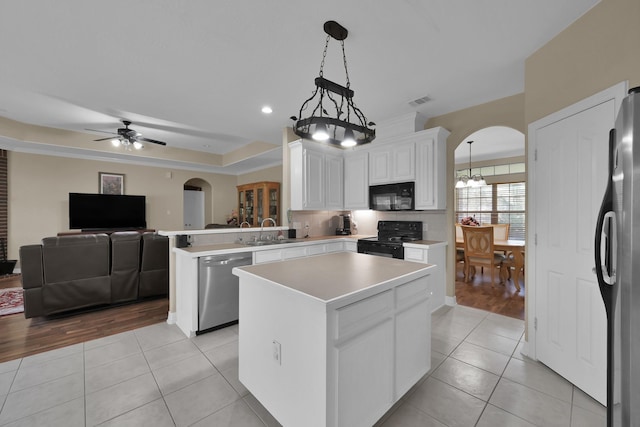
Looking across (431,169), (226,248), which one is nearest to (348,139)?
(226,248)

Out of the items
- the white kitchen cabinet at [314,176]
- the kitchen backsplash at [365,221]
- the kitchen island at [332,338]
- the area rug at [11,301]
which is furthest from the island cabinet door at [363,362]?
the area rug at [11,301]

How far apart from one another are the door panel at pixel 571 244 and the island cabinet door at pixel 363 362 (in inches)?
56.2

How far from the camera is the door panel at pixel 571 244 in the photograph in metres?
1.75

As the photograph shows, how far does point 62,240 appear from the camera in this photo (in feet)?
10.4

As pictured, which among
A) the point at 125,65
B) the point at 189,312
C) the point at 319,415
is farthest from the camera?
the point at 189,312

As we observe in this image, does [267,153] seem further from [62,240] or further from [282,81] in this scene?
[62,240]

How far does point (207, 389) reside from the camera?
192 centimetres

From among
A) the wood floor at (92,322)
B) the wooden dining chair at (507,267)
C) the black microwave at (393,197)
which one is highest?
the black microwave at (393,197)

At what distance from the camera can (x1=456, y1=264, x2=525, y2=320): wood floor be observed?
3.44 metres

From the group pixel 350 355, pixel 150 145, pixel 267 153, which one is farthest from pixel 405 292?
pixel 150 145

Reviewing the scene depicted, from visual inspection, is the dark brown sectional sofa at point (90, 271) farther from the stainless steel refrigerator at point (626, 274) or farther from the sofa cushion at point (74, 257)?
the stainless steel refrigerator at point (626, 274)

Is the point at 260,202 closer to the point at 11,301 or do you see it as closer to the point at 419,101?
the point at 11,301

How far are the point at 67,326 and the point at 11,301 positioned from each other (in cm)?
166

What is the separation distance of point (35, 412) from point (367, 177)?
4.12 m
